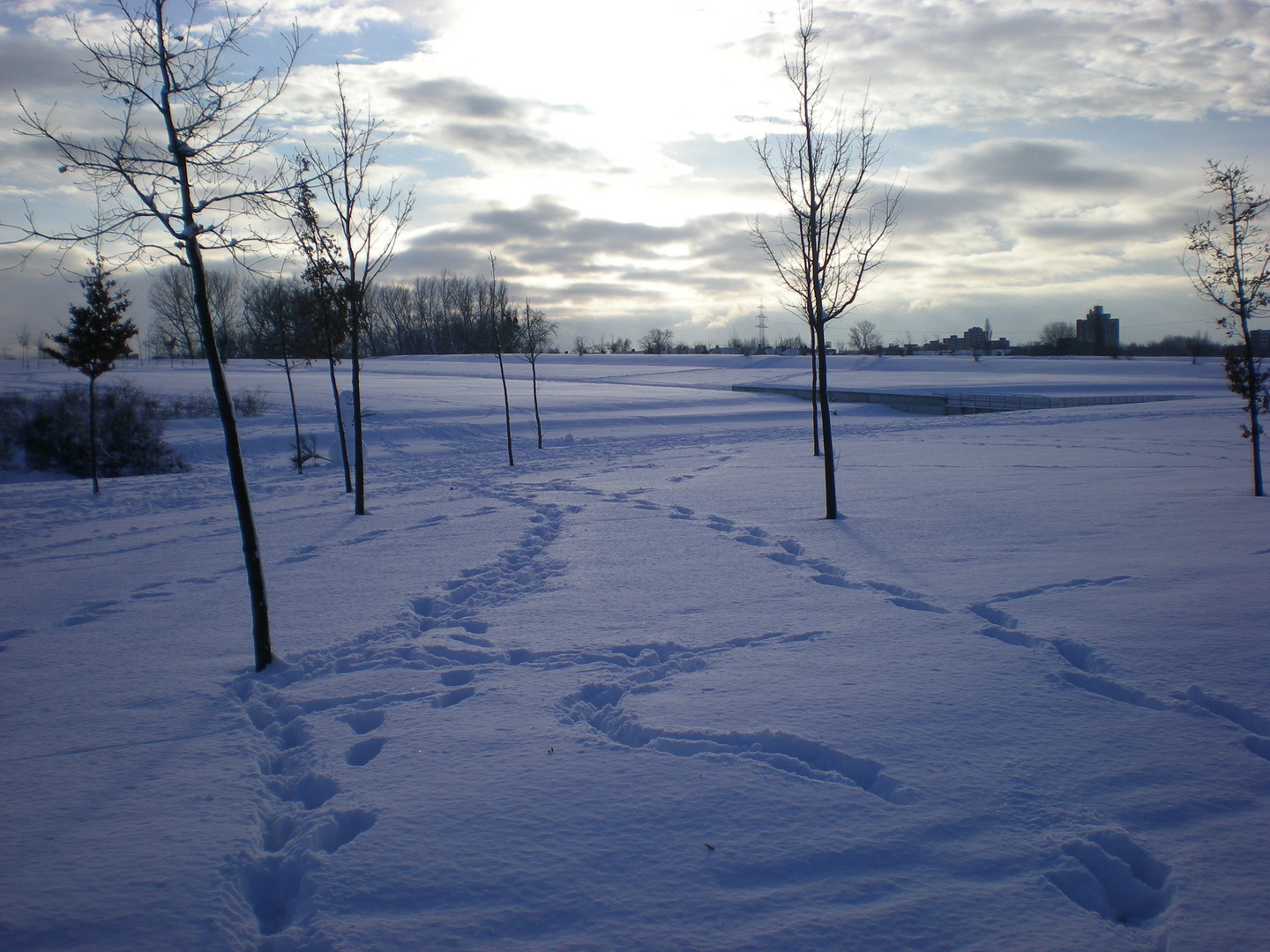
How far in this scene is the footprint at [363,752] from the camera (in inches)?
177

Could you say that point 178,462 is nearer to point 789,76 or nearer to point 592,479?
point 592,479

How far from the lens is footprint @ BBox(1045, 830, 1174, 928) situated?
9.96 ft

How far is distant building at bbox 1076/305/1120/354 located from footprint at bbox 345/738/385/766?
112m

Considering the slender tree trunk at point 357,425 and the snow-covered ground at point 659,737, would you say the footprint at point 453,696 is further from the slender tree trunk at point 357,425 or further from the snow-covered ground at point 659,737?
the slender tree trunk at point 357,425

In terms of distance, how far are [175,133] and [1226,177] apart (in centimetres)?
1608

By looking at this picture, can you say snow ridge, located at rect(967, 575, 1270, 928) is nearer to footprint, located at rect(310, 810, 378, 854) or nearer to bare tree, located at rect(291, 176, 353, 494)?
footprint, located at rect(310, 810, 378, 854)

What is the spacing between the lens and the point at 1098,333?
4006 inches

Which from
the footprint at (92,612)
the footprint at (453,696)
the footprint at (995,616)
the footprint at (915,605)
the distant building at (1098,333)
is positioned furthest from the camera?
the distant building at (1098,333)

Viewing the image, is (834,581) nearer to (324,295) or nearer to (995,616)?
(995,616)

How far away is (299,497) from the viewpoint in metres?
17.1

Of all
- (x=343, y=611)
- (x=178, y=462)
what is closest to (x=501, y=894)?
(x=343, y=611)

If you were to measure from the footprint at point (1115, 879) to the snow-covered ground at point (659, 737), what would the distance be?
1cm

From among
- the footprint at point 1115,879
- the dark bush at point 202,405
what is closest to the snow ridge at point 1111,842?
the footprint at point 1115,879

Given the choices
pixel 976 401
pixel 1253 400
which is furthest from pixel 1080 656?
pixel 976 401
